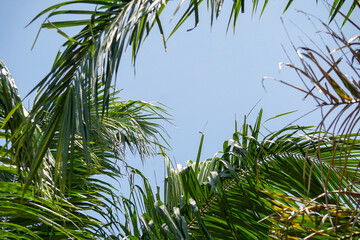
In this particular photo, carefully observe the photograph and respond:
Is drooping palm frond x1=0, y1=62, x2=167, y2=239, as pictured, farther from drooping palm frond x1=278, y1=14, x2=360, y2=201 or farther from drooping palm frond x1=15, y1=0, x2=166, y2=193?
drooping palm frond x1=278, y1=14, x2=360, y2=201

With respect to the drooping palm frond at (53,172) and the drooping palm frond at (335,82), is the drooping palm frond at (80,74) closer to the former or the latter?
the drooping palm frond at (53,172)

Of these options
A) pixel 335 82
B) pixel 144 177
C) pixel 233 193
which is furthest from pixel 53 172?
pixel 335 82

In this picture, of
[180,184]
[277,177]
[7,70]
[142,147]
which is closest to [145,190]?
[180,184]

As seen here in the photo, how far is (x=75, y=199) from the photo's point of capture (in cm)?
257

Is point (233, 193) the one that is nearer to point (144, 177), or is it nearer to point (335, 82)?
point (144, 177)

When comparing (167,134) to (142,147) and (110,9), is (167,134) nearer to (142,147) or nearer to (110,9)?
(142,147)

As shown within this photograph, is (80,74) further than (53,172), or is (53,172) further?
(53,172)

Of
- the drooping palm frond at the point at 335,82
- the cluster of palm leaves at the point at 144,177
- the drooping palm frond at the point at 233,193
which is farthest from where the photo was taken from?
the drooping palm frond at the point at 233,193

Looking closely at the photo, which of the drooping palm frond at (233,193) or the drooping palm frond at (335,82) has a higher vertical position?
the drooping palm frond at (335,82)

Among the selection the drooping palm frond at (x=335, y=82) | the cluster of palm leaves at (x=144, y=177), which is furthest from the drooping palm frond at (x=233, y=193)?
the drooping palm frond at (x=335, y=82)

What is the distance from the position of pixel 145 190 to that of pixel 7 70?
75 cm

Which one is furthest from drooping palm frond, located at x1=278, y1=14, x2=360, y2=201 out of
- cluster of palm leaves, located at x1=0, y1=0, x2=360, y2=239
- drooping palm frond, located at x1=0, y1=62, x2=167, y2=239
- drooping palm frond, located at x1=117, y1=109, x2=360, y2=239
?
drooping palm frond, located at x1=117, y1=109, x2=360, y2=239

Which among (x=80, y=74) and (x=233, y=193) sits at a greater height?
(x=80, y=74)

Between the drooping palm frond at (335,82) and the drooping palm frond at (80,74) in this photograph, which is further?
the drooping palm frond at (80,74)
